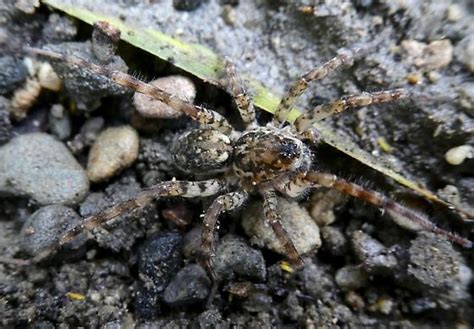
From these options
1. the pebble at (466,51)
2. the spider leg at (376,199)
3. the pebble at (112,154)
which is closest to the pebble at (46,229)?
the pebble at (112,154)

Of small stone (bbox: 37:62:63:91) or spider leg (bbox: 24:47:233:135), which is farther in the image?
small stone (bbox: 37:62:63:91)

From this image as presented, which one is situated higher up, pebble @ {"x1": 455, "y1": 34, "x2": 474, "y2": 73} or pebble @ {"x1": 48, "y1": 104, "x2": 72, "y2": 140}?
pebble @ {"x1": 455, "y1": 34, "x2": 474, "y2": 73}

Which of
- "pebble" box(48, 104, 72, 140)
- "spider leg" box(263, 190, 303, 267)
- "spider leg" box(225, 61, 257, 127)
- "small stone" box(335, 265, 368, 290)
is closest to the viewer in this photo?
"spider leg" box(263, 190, 303, 267)

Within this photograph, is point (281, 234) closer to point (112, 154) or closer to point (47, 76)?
point (112, 154)

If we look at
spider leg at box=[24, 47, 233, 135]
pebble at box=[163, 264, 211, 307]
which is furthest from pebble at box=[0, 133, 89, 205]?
pebble at box=[163, 264, 211, 307]

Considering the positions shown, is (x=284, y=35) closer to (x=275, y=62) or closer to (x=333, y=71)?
(x=275, y=62)

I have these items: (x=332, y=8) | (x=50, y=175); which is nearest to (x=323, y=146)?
(x=332, y=8)

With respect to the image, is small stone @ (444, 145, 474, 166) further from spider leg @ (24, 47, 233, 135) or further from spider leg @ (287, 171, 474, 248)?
spider leg @ (24, 47, 233, 135)
